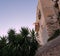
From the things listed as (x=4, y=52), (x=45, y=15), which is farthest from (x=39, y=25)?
(x=4, y=52)

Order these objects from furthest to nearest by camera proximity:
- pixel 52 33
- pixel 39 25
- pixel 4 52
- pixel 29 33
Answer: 1. pixel 39 25
2. pixel 52 33
3. pixel 29 33
4. pixel 4 52

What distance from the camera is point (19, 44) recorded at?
64.3 ft

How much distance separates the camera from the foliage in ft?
62.5

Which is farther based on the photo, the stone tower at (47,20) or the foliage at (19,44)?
the stone tower at (47,20)

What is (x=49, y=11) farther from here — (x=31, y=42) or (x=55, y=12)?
(x=31, y=42)

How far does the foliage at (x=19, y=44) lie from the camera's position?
62.5 ft

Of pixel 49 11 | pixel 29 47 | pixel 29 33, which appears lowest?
pixel 29 47

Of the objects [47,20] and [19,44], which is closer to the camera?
[19,44]

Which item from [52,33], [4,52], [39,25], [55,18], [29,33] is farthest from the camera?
[39,25]

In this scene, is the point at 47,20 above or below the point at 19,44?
above

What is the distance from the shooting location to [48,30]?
2488 centimetres

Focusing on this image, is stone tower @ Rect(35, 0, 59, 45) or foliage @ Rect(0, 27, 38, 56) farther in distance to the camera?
stone tower @ Rect(35, 0, 59, 45)

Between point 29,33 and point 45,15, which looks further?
point 45,15

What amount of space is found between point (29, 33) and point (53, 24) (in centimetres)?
575
